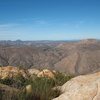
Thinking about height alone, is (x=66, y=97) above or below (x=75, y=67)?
above

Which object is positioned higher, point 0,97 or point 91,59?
point 0,97

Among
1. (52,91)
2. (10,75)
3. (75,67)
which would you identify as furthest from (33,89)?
(75,67)

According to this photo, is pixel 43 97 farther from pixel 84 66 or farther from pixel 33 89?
pixel 84 66

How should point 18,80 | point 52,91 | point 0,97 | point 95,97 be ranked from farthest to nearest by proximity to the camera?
point 18,80 → point 52,91 → point 0,97 → point 95,97

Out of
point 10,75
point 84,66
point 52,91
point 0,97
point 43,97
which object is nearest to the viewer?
point 0,97

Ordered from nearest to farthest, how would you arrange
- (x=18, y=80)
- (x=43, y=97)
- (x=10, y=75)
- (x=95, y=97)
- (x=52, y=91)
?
(x=95, y=97) < (x=43, y=97) < (x=52, y=91) < (x=18, y=80) < (x=10, y=75)

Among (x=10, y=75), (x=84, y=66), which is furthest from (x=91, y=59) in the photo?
(x=10, y=75)

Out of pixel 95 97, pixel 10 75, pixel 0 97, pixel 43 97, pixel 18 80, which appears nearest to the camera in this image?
pixel 95 97

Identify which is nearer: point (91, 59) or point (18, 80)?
point (18, 80)

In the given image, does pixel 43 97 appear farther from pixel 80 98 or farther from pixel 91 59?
pixel 91 59
